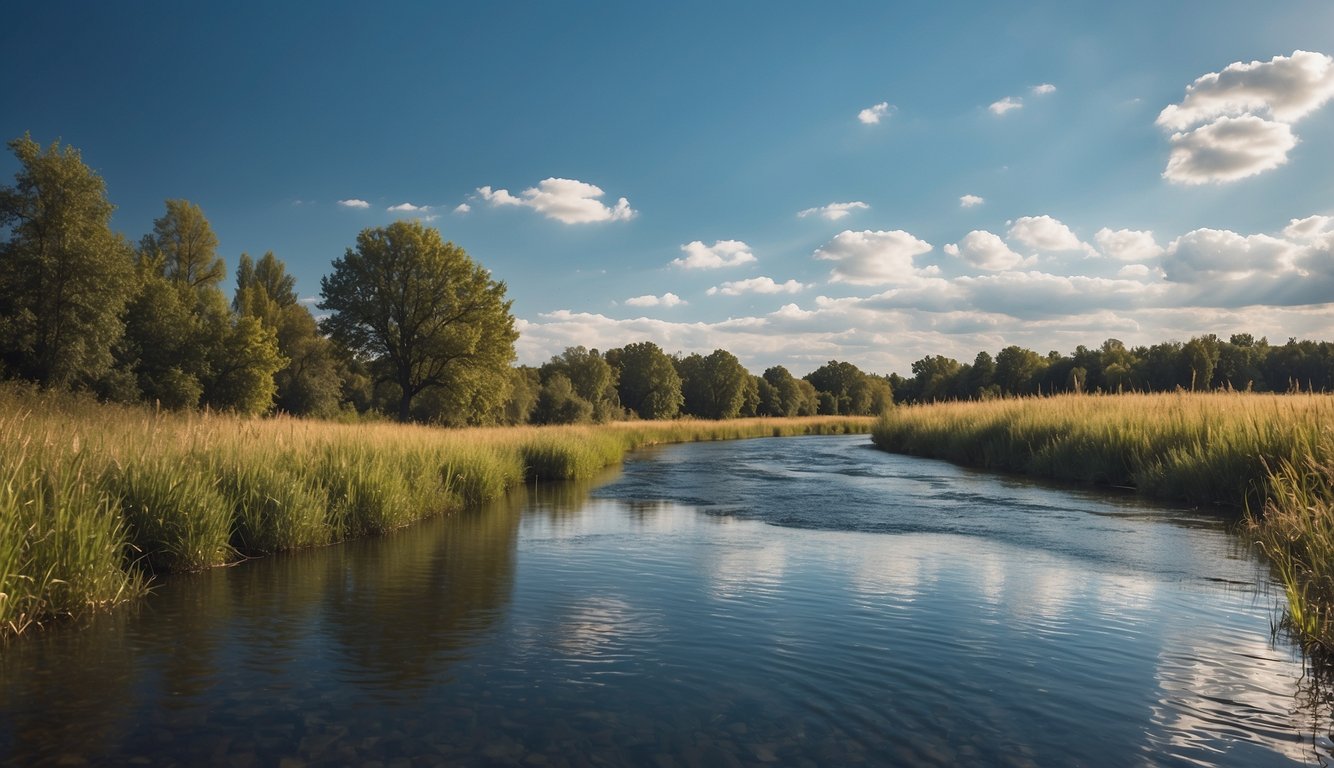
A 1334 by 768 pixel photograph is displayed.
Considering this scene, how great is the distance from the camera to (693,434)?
5622 centimetres

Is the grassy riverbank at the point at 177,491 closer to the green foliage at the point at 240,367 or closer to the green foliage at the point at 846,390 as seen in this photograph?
the green foliage at the point at 240,367

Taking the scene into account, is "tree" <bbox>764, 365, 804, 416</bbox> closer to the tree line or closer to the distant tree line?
the distant tree line

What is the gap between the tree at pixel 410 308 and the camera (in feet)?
131

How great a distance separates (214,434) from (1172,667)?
1288 centimetres

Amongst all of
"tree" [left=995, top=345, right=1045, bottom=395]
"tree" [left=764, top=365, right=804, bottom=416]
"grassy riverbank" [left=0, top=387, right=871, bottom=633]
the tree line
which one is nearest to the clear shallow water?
"grassy riverbank" [left=0, top=387, right=871, bottom=633]

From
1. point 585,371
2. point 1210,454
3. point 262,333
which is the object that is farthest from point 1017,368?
point 1210,454

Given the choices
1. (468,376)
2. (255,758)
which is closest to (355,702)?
(255,758)

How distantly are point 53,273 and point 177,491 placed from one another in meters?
28.6

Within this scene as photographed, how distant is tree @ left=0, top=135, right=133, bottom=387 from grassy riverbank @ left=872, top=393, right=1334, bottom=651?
34.3 m

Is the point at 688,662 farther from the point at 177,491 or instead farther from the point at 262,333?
the point at 262,333

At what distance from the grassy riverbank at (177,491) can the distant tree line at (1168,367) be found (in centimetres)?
3422

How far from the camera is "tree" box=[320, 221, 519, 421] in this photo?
39.9m

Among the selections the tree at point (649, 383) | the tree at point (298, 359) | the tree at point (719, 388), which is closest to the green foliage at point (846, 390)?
the tree at point (719, 388)

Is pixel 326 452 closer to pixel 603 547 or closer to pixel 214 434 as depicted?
pixel 214 434
